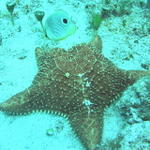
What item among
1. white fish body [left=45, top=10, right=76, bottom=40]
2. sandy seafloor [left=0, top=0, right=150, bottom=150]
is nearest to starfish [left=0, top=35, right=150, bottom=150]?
sandy seafloor [left=0, top=0, right=150, bottom=150]

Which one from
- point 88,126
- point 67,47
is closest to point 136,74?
point 88,126

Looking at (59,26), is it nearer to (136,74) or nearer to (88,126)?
(136,74)

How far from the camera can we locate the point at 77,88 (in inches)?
183

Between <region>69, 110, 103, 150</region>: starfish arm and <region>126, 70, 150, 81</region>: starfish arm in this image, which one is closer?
<region>69, 110, 103, 150</region>: starfish arm

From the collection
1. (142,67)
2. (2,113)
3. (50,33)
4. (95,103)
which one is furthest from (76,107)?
(50,33)

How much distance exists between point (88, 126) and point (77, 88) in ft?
2.16

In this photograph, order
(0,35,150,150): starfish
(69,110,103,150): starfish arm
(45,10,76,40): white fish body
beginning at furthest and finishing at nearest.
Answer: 1. (45,10,76,40): white fish body
2. (0,35,150,150): starfish
3. (69,110,103,150): starfish arm

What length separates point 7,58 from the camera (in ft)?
20.5

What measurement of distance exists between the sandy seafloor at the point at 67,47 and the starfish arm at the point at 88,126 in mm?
280

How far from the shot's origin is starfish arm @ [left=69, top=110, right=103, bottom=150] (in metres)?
4.28

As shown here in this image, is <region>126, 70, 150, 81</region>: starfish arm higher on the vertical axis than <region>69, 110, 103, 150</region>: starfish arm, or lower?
higher

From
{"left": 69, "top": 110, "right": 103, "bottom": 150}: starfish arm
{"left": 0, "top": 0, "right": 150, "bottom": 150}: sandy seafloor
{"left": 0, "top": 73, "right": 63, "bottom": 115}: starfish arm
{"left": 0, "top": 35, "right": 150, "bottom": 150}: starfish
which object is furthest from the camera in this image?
{"left": 0, "top": 73, "right": 63, "bottom": 115}: starfish arm

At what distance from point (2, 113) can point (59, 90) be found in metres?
1.25

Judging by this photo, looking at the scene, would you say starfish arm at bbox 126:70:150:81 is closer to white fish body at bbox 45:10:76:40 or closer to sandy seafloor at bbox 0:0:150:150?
sandy seafloor at bbox 0:0:150:150
